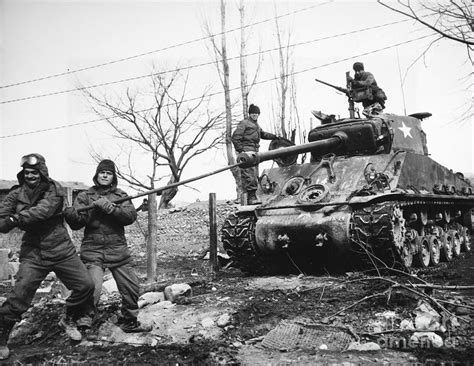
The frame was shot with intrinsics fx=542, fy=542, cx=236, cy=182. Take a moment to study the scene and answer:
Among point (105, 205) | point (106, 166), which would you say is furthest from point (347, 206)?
point (105, 205)

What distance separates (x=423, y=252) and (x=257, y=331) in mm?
4888

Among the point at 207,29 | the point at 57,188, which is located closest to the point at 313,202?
the point at 57,188

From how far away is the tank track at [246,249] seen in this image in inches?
335

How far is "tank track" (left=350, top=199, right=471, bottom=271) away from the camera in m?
7.36

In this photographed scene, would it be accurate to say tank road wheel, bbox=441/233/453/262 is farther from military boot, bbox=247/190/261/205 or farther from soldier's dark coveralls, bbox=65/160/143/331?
soldier's dark coveralls, bbox=65/160/143/331

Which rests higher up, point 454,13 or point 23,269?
point 454,13

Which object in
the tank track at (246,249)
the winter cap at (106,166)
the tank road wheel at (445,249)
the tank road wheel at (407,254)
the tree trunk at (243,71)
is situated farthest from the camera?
the tree trunk at (243,71)

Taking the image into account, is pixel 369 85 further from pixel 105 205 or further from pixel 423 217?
pixel 105 205

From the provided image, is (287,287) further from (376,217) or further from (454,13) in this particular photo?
(454,13)

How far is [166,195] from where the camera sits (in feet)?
73.1

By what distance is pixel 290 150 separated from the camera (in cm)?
855

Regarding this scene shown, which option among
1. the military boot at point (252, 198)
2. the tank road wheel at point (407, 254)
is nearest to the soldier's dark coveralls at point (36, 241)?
the military boot at point (252, 198)

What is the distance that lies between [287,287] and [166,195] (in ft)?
51.1

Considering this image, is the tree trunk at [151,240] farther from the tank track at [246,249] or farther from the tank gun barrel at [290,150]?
the tank gun barrel at [290,150]
